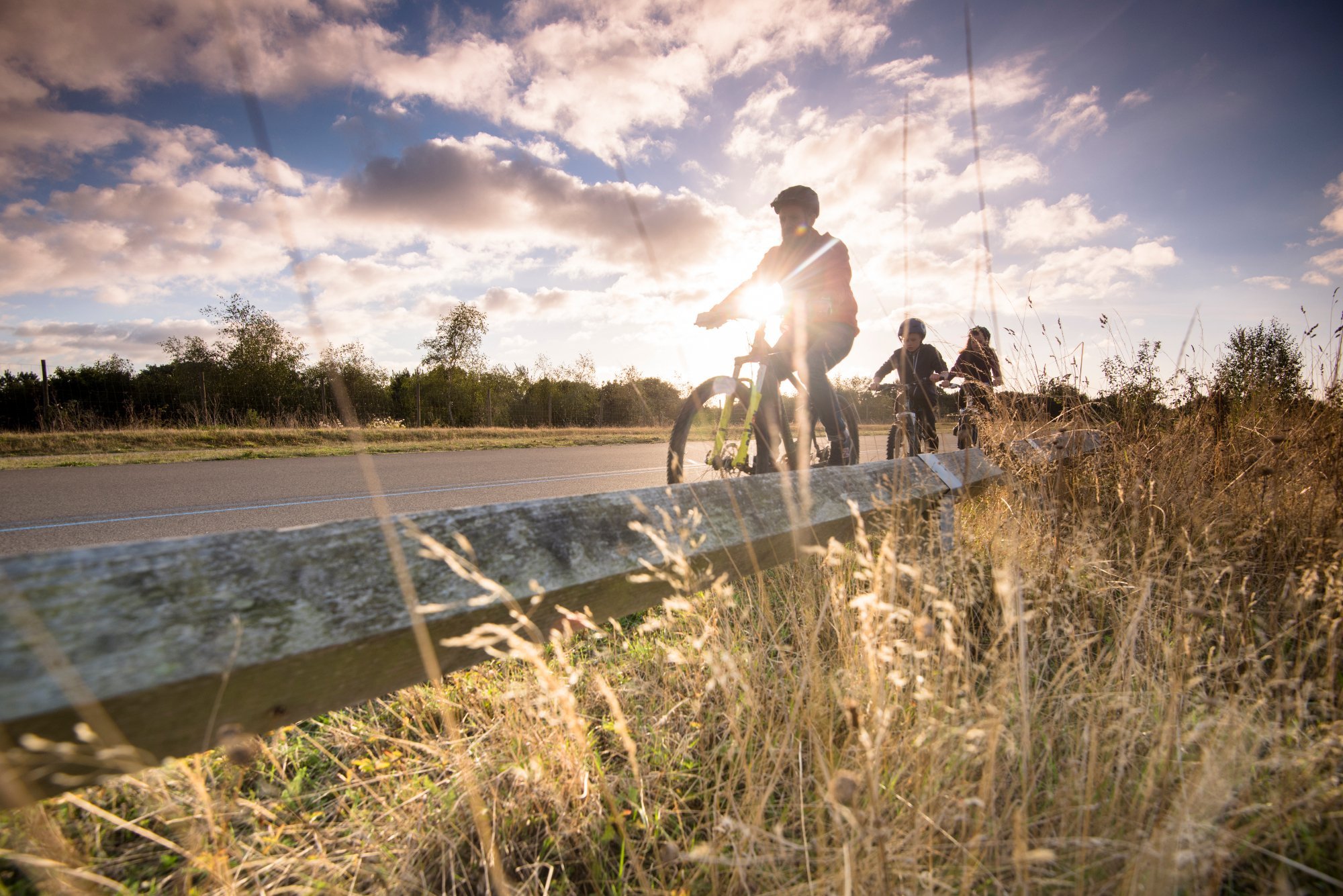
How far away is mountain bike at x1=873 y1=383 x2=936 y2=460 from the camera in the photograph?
5586 millimetres

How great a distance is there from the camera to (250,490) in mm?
6281

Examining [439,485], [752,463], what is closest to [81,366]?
[439,485]

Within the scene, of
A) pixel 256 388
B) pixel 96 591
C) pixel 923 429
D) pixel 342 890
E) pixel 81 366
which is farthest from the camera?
pixel 81 366

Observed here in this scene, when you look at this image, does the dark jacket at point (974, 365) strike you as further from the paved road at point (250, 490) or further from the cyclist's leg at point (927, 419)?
the paved road at point (250, 490)

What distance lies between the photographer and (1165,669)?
169 cm

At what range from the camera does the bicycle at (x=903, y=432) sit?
559 cm

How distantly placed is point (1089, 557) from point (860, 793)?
1.70m

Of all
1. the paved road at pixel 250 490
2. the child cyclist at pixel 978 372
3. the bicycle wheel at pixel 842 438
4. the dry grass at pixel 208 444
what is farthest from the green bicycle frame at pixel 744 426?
the dry grass at pixel 208 444

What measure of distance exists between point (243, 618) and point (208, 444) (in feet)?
50.8

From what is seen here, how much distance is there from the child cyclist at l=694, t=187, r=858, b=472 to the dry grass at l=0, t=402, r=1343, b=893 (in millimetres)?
1836

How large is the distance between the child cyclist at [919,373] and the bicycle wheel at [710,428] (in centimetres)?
246

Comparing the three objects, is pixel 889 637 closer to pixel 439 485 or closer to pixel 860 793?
pixel 860 793

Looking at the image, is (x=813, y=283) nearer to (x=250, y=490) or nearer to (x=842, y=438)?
(x=842, y=438)

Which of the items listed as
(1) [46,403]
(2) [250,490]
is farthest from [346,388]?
(2) [250,490]
